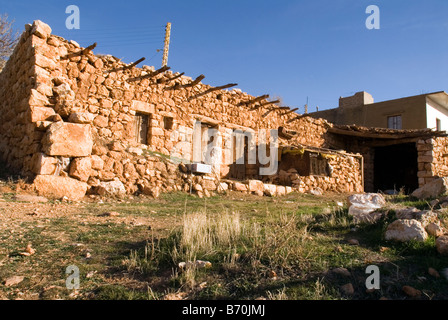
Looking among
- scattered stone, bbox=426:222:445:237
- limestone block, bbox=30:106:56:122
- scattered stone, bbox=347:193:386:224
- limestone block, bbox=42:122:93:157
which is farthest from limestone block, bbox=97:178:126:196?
scattered stone, bbox=426:222:445:237

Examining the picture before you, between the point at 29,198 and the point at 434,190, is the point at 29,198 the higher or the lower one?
the lower one

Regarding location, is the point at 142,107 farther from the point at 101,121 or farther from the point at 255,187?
the point at 255,187

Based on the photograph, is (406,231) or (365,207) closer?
(406,231)

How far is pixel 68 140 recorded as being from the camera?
22.2 ft

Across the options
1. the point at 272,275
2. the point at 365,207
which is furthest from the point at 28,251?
the point at 365,207

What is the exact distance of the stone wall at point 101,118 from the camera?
22.5 feet

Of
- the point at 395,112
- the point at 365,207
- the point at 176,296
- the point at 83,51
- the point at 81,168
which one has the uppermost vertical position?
the point at 395,112

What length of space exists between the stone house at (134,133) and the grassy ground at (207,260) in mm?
2576

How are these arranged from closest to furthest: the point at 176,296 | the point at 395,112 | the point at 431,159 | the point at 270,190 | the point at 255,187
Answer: the point at 176,296, the point at 255,187, the point at 270,190, the point at 431,159, the point at 395,112

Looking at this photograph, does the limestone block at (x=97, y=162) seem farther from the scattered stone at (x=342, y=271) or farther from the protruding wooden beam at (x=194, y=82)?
the scattered stone at (x=342, y=271)

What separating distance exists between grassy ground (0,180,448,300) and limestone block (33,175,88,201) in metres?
1.62

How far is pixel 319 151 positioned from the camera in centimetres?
1236

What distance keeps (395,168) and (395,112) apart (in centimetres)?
369
